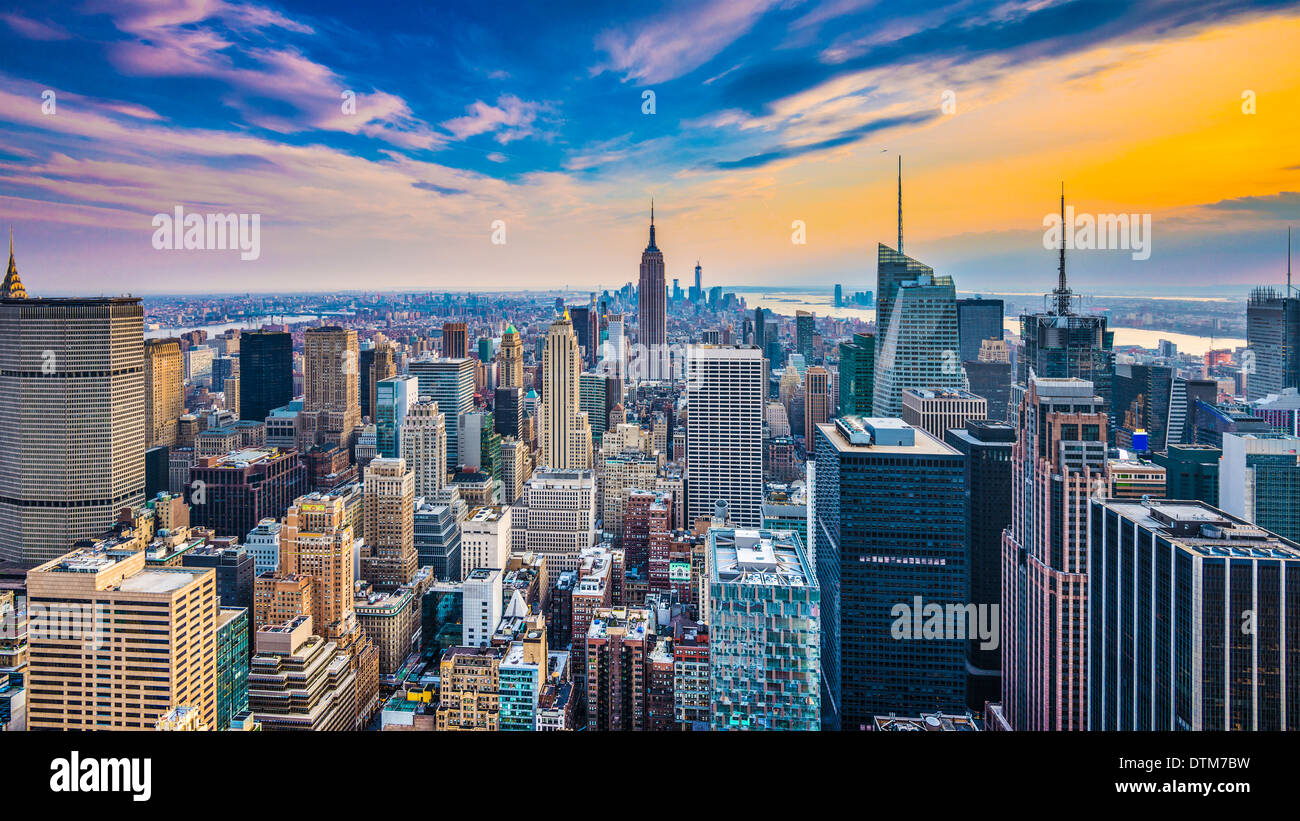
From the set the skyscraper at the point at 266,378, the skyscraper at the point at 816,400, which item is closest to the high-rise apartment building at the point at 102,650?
the skyscraper at the point at 266,378

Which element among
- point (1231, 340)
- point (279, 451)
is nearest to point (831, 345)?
point (1231, 340)

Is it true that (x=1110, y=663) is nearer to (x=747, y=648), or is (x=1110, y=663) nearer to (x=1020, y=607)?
(x=1020, y=607)

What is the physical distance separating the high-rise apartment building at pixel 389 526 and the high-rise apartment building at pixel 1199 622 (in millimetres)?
10269

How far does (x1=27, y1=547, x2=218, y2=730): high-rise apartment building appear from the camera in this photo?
245 inches

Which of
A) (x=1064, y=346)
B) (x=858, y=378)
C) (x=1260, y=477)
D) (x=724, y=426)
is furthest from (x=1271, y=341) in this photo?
(x=724, y=426)

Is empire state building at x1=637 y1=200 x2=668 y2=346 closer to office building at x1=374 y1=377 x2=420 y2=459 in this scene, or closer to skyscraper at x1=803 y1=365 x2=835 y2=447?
skyscraper at x1=803 y1=365 x2=835 y2=447

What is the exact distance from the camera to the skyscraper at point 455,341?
49.3 ft

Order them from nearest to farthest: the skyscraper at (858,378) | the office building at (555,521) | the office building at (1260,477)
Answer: the office building at (1260,477) → the office building at (555,521) → the skyscraper at (858,378)

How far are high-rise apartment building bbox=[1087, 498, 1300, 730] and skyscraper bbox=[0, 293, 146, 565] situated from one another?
1388cm

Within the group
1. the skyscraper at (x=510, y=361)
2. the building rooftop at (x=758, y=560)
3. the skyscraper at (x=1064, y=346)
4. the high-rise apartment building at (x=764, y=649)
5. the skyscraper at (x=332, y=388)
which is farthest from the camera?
the skyscraper at (x=510, y=361)

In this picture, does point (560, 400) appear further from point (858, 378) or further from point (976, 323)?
point (976, 323)

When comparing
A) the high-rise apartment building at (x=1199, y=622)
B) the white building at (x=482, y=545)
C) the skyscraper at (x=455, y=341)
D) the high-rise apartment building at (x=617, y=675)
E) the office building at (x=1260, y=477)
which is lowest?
the high-rise apartment building at (x=617, y=675)

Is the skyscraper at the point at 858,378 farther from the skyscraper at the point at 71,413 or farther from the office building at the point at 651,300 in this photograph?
the skyscraper at the point at 71,413
